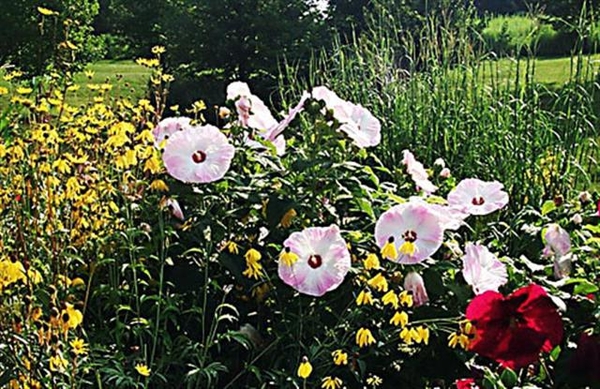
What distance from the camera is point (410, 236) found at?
1.88 metres

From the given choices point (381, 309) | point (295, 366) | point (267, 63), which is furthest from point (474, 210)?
point (267, 63)

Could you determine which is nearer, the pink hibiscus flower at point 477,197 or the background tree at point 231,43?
the pink hibiscus flower at point 477,197

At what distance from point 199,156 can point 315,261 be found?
38 centimetres

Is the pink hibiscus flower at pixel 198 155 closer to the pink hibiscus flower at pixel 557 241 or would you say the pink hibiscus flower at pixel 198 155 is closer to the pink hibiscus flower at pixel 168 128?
the pink hibiscus flower at pixel 168 128

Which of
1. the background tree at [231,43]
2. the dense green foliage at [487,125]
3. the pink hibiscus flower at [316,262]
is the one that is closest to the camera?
the pink hibiscus flower at [316,262]

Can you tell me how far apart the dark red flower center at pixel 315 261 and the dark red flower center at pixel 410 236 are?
0.61 ft

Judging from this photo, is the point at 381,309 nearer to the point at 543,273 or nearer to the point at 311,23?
the point at 543,273

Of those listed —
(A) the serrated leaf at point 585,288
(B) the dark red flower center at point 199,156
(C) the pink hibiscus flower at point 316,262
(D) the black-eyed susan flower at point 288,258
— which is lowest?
(A) the serrated leaf at point 585,288

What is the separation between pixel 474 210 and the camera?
2207 mm

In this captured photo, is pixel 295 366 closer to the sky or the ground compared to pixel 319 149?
closer to the ground

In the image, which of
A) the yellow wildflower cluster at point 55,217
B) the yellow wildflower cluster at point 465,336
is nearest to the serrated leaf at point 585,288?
the yellow wildflower cluster at point 465,336

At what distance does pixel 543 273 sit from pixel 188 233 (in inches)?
34.1

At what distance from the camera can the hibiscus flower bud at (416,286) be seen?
6.09 feet

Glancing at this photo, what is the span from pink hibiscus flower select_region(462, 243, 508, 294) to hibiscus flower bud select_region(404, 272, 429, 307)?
0.38ft
